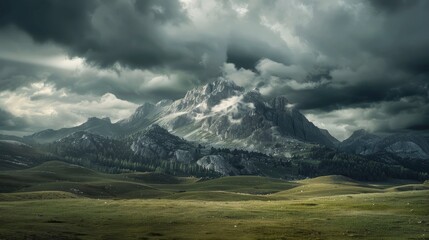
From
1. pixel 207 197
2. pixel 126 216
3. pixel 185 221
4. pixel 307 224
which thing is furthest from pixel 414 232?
pixel 207 197

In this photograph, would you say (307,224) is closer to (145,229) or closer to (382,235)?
(382,235)

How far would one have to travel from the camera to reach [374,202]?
107 meters

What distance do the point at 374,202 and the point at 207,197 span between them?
2833 inches

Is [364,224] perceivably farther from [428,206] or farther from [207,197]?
[207,197]

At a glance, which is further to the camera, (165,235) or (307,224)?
(307,224)

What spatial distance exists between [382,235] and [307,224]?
13.7 meters

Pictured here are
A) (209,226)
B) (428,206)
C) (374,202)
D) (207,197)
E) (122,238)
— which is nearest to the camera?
(122,238)

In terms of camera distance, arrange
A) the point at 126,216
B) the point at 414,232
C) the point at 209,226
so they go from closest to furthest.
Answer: the point at 414,232
the point at 209,226
the point at 126,216

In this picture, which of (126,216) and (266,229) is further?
(126,216)

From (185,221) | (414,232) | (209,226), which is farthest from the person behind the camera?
(185,221)

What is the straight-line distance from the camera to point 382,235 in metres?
62.8

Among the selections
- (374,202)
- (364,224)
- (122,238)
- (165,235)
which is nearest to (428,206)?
(374,202)

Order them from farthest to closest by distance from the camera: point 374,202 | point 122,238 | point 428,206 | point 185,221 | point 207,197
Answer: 1. point 207,197
2. point 374,202
3. point 428,206
4. point 185,221
5. point 122,238

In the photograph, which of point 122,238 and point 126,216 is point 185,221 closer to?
point 126,216
